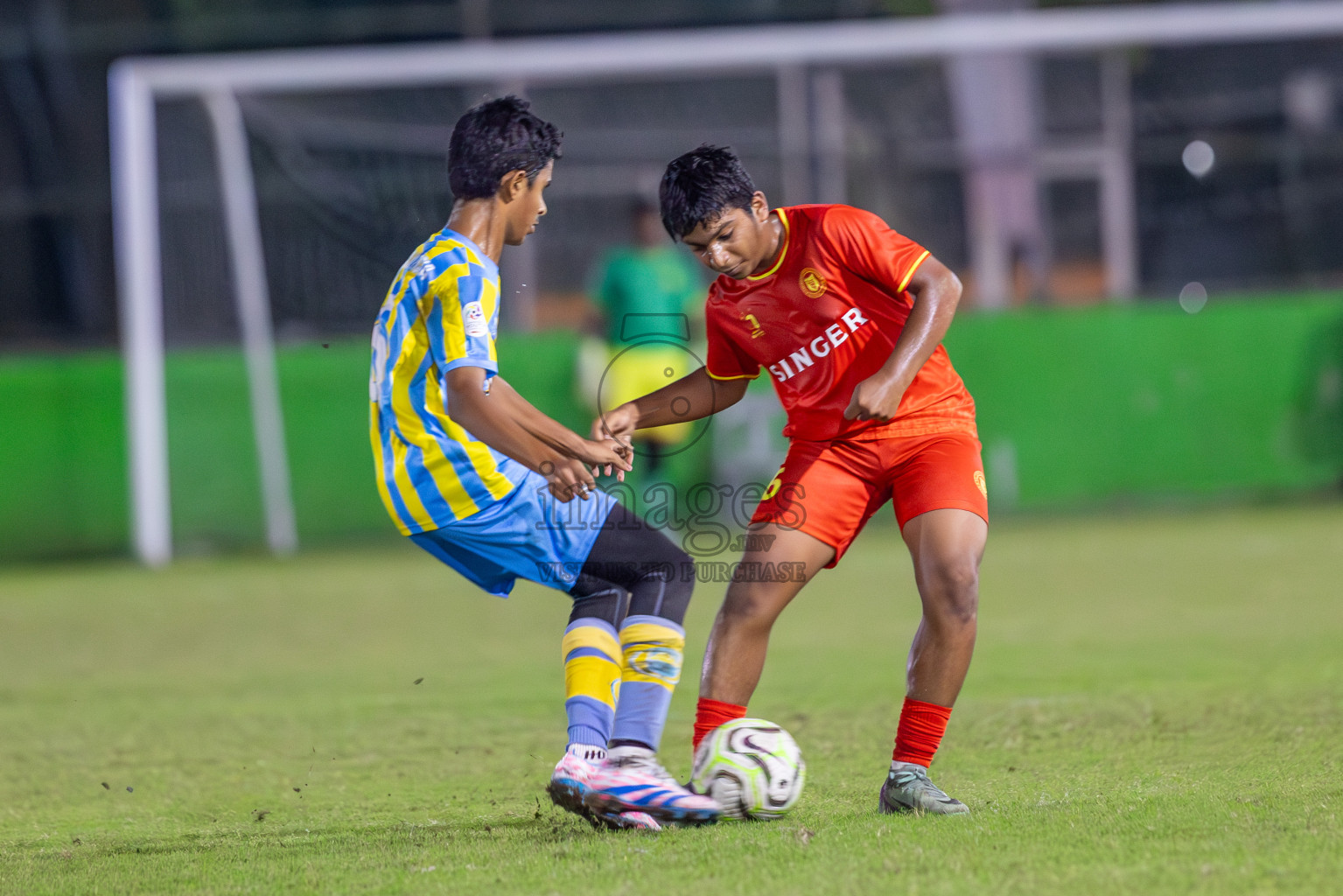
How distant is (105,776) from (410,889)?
2.01 meters

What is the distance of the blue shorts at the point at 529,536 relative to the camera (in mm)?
3725

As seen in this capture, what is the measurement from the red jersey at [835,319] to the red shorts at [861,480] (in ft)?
0.15

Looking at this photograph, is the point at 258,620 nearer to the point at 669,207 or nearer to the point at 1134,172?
the point at 669,207

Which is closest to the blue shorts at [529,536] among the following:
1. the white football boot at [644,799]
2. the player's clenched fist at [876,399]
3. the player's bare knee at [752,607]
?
the player's bare knee at [752,607]

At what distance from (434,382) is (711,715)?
1083 millimetres

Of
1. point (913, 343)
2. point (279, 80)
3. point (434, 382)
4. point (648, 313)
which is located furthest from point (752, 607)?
point (279, 80)

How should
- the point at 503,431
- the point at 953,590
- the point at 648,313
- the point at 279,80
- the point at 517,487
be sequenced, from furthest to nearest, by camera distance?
the point at 279,80 < the point at 648,313 < the point at 517,487 < the point at 953,590 < the point at 503,431

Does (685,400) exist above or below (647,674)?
above

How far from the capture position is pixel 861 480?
3.86 meters

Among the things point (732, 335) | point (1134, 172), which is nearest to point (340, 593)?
point (732, 335)

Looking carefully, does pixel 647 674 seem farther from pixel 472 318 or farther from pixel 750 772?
pixel 472 318

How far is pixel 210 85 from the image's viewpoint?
1048cm

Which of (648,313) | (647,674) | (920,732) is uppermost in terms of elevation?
(648,313)

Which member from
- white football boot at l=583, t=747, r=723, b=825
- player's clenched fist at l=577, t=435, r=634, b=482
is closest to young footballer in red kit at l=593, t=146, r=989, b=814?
player's clenched fist at l=577, t=435, r=634, b=482
